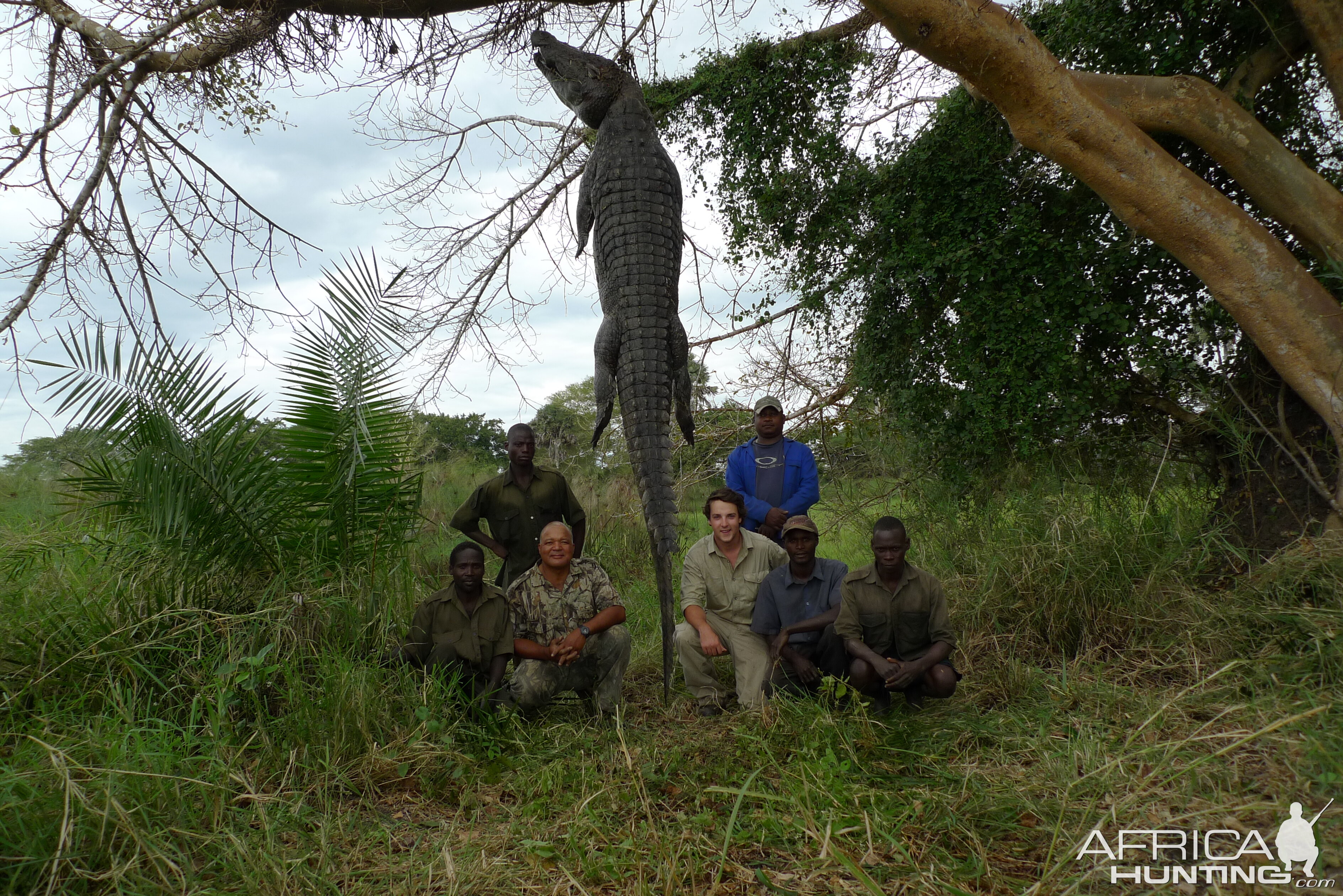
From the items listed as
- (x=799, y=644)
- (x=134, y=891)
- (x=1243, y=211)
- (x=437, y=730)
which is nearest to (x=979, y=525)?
(x=799, y=644)

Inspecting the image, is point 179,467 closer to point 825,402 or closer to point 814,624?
point 814,624

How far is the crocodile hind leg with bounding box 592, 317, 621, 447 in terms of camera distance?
4.43 metres

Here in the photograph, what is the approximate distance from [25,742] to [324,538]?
4.83 ft

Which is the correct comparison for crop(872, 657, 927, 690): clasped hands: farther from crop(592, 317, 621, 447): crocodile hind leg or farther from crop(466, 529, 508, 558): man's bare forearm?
crop(466, 529, 508, 558): man's bare forearm

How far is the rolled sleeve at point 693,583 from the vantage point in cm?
470

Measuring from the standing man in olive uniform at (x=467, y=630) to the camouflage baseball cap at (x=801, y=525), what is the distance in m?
1.53

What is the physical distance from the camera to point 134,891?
94.9 inches

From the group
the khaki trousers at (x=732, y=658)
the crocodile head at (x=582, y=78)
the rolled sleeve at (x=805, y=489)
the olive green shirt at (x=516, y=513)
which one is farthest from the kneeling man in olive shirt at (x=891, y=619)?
the crocodile head at (x=582, y=78)

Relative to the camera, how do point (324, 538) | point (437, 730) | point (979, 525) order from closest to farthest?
point (437, 730) < point (324, 538) < point (979, 525)

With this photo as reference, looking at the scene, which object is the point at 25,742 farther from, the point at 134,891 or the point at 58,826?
the point at 134,891

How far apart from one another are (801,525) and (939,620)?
0.82m

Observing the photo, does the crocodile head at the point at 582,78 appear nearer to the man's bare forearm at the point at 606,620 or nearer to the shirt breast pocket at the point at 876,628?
the man's bare forearm at the point at 606,620

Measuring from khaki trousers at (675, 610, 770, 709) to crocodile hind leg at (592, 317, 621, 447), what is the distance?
1245 mm

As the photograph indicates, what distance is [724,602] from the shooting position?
4.75m
